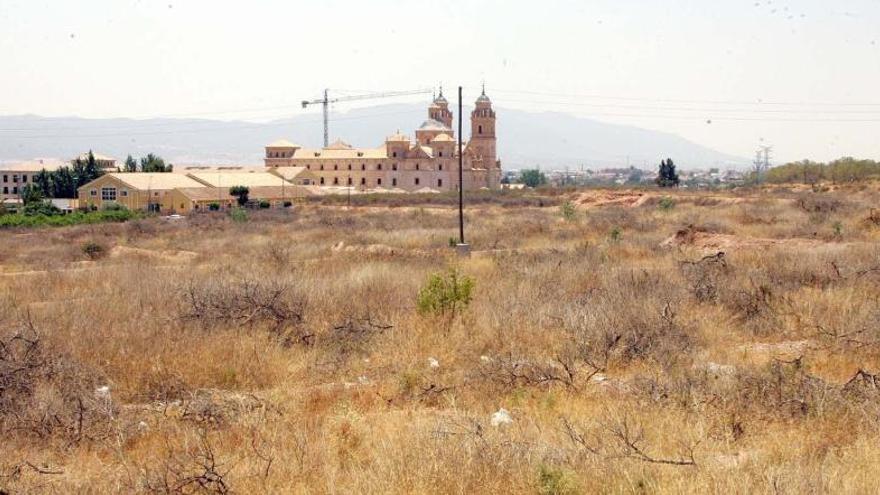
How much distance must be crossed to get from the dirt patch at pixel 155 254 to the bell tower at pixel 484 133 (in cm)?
8874

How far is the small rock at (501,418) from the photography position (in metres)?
7.69

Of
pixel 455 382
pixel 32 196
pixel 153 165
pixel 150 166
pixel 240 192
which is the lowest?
pixel 455 382

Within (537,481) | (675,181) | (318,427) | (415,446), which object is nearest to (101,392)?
(318,427)

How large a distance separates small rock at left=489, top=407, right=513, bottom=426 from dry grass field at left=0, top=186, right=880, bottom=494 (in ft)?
0.09

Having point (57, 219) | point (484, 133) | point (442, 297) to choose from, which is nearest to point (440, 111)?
point (484, 133)

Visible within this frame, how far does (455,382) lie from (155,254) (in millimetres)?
22476

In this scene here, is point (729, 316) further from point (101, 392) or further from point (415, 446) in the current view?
point (101, 392)

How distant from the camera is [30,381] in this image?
347 inches

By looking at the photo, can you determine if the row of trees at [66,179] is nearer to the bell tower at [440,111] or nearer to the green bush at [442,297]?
the bell tower at [440,111]

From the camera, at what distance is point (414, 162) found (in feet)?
365

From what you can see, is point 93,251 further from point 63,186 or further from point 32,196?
point 63,186

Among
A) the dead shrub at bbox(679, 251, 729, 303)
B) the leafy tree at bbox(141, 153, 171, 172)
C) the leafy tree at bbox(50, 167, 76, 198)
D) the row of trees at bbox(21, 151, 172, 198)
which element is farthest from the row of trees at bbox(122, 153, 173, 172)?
the dead shrub at bbox(679, 251, 729, 303)

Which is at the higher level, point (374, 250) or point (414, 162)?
point (414, 162)

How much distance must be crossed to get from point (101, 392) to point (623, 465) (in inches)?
212
